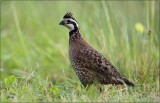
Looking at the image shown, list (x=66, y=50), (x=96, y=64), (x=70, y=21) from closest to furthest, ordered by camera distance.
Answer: (x=96, y=64)
(x=70, y=21)
(x=66, y=50)

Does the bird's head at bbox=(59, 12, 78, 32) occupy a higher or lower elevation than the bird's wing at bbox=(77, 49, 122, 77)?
higher

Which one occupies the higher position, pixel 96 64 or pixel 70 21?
pixel 70 21

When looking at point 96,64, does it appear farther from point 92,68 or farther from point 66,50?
point 66,50

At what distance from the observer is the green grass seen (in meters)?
7.74

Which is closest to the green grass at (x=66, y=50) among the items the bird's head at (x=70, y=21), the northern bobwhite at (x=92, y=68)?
the northern bobwhite at (x=92, y=68)

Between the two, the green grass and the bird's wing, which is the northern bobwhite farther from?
the green grass

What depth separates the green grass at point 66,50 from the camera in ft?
25.4

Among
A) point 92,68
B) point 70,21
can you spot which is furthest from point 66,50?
point 92,68

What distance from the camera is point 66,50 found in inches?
460

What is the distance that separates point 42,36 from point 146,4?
12.3ft

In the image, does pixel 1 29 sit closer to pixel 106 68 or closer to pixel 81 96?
pixel 106 68

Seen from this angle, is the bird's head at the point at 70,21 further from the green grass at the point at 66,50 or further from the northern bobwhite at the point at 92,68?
the green grass at the point at 66,50

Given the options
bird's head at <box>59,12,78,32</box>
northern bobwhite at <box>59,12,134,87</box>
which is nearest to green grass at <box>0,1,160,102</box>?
northern bobwhite at <box>59,12,134,87</box>

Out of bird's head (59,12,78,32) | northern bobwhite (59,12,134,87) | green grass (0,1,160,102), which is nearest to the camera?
green grass (0,1,160,102)
